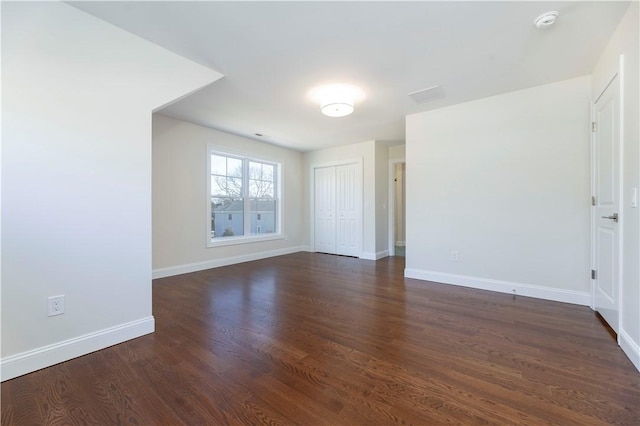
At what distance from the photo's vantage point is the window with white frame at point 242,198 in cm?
489

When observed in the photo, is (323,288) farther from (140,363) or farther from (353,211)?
(353,211)

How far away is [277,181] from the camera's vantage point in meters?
6.09

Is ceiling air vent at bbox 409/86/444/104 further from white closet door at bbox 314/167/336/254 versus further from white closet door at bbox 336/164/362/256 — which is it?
white closet door at bbox 314/167/336/254

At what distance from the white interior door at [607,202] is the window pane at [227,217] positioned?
16.4 feet

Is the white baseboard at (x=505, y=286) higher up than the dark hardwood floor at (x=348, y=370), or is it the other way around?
the white baseboard at (x=505, y=286)

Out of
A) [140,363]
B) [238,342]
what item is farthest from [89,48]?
[238,342]

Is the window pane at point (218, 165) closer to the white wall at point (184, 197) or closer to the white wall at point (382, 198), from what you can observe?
the white wall at point (184, 197)

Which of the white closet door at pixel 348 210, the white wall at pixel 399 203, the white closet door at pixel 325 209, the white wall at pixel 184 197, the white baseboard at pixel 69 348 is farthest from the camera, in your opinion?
the white wall at pixel 399 203

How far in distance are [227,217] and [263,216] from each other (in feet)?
2.90

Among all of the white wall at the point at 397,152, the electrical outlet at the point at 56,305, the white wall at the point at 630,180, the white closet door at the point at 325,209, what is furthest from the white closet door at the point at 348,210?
the electrical outlet at the point at 56,305

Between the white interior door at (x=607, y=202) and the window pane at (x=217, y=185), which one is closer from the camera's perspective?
the white interior door at (x=607, y=202)

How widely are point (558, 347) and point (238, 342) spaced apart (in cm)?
237

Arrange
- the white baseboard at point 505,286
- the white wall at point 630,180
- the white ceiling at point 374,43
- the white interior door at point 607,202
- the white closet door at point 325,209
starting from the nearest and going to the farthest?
the white wall at point 630,180 < the white ceiling at point 374,43 < the white interior door at point 607,202 < the white baseboard at point 505,286 < the white closet door at point 325,209

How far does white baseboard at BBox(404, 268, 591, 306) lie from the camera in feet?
9.39
